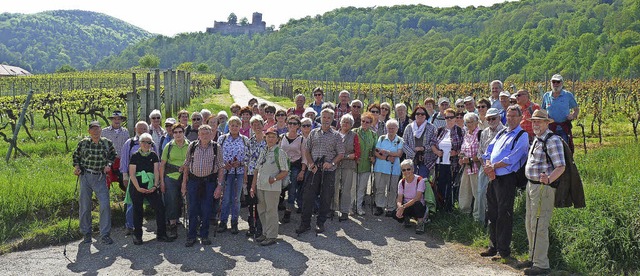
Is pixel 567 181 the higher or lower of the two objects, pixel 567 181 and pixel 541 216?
the higher

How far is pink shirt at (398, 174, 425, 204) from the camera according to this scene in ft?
25.9

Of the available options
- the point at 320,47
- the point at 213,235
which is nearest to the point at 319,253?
the point at 213,235

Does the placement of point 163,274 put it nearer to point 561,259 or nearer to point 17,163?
point 561,259

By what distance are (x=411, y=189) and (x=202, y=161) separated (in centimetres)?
304

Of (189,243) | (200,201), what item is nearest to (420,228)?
(200,201)

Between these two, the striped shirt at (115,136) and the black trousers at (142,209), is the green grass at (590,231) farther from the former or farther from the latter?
the striped shirt at (115,136)

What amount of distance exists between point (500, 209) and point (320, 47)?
143m

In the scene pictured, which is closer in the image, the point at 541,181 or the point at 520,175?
the point at 541,181

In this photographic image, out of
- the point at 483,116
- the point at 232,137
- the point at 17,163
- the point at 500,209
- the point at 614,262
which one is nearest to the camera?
the point at 614,262

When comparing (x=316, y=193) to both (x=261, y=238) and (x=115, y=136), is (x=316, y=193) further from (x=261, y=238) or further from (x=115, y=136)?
(x=115, y=136)

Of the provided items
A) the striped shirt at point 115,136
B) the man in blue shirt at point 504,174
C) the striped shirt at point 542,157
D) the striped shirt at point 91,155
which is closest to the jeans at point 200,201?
the striped shirt at point 91,155

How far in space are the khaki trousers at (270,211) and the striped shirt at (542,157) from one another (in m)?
3.26

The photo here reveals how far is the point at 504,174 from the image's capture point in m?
6.48

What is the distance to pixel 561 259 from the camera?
6336mm
